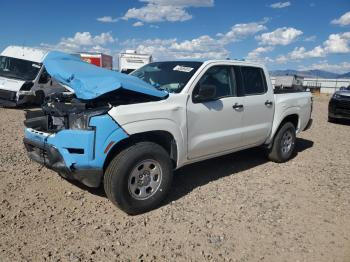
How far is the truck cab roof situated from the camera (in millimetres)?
13453

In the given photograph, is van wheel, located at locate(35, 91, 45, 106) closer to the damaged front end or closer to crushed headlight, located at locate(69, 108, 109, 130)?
the damaged front end

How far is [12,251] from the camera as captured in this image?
3197mm

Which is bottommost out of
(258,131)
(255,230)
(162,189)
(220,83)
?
(255,230)

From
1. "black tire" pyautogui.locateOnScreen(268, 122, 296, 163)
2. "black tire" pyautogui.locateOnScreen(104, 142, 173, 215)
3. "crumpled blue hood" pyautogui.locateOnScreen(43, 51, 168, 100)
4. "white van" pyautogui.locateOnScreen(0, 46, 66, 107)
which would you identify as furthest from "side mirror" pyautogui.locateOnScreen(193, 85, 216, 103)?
"white van" pyautogui.locateOnScreen(0, 46, 66, 107)

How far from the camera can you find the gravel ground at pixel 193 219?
3346 mm

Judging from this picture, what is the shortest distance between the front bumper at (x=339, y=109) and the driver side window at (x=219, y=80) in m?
8.24

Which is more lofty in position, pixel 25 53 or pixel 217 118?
pixel 25 53

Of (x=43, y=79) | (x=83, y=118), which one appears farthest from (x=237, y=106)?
(x=43, y=79)

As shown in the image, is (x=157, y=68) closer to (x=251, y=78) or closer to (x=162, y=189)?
(x=251, y=78)

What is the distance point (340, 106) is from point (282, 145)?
6.74 m

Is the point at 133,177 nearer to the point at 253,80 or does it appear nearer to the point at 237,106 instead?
the point at 237,106

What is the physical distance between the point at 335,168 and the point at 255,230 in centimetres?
322

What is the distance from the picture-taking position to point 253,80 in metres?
5.59

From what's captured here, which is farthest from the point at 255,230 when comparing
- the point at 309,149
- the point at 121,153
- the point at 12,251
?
the point at 309,149
